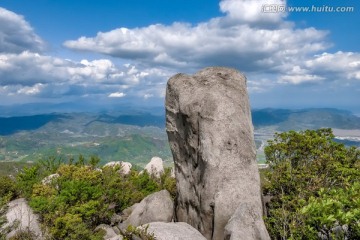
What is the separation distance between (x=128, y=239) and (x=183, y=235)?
3.75 m

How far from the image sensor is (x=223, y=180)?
24.2 metres

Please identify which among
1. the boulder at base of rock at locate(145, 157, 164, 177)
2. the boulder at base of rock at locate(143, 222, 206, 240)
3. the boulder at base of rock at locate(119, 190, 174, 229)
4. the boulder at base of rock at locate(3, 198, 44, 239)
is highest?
the boulder at base of rock at locate(143, 222, 206, 240)

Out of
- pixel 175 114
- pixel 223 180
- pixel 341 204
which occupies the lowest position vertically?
pixel 223 180

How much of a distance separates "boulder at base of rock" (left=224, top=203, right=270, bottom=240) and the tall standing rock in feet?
0.73

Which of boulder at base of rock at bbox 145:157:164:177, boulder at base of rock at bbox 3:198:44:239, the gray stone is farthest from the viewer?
boulder at base of rock at bbox 145:157:164:177

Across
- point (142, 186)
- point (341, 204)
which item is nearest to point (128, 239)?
point (341, 204)

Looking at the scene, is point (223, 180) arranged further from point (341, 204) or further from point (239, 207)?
point (341, 204)

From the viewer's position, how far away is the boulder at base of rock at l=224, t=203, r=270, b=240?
67.6 ft

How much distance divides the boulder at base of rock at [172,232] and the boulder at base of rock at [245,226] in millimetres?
2713

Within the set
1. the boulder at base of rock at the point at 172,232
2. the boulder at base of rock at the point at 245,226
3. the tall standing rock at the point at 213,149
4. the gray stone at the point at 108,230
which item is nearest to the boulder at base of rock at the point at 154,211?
the tall standing rock at the point at 213,149

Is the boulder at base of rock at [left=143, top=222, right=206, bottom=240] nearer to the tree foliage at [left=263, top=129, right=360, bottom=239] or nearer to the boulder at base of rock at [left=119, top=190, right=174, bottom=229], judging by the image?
the boulder at base of rock at [left=119, top=190, right=174, bottom=229]

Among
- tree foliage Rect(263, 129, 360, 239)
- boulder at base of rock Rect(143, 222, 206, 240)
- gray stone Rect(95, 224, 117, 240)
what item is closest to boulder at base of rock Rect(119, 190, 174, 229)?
gray stone Rect(95, 224, 117, 240)

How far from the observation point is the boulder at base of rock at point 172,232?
2139 cm

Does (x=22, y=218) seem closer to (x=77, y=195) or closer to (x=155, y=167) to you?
(x=77, y=195)
